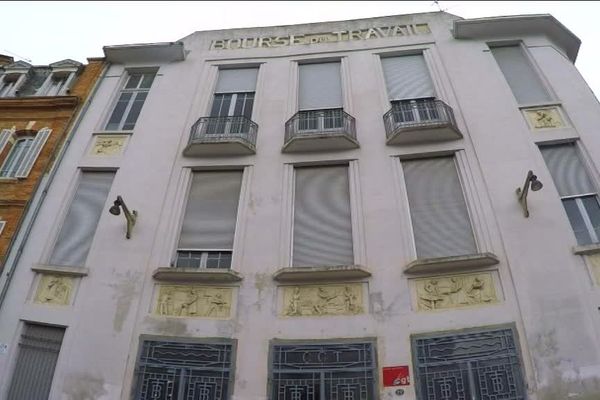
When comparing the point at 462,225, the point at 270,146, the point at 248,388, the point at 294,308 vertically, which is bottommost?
the point at 248,388

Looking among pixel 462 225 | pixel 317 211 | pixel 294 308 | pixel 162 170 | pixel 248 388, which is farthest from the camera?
pixel 162 170

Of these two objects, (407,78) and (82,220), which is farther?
(407,78)

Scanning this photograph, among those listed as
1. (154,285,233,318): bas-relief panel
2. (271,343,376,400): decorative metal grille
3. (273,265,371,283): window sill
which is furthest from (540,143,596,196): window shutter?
(154,285,233,318): bas-relief panel

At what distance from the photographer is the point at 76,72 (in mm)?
14250

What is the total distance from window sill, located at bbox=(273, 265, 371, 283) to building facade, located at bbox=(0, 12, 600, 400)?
0.04 m

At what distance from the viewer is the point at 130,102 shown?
43.5 feet

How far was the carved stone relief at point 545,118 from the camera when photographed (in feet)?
35.0

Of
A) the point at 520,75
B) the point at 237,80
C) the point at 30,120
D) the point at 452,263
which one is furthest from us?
the point at 237,80

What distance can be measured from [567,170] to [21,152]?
14598 mm

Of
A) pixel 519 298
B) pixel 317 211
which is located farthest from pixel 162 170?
pixel 519 298

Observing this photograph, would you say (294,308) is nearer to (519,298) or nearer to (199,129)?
(519,298)

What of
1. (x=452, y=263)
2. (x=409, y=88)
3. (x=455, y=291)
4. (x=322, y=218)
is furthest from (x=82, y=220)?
(x=409, y=88)

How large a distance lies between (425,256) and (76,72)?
41.7 ft

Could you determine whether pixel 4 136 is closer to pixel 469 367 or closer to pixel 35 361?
pixel 35 361
